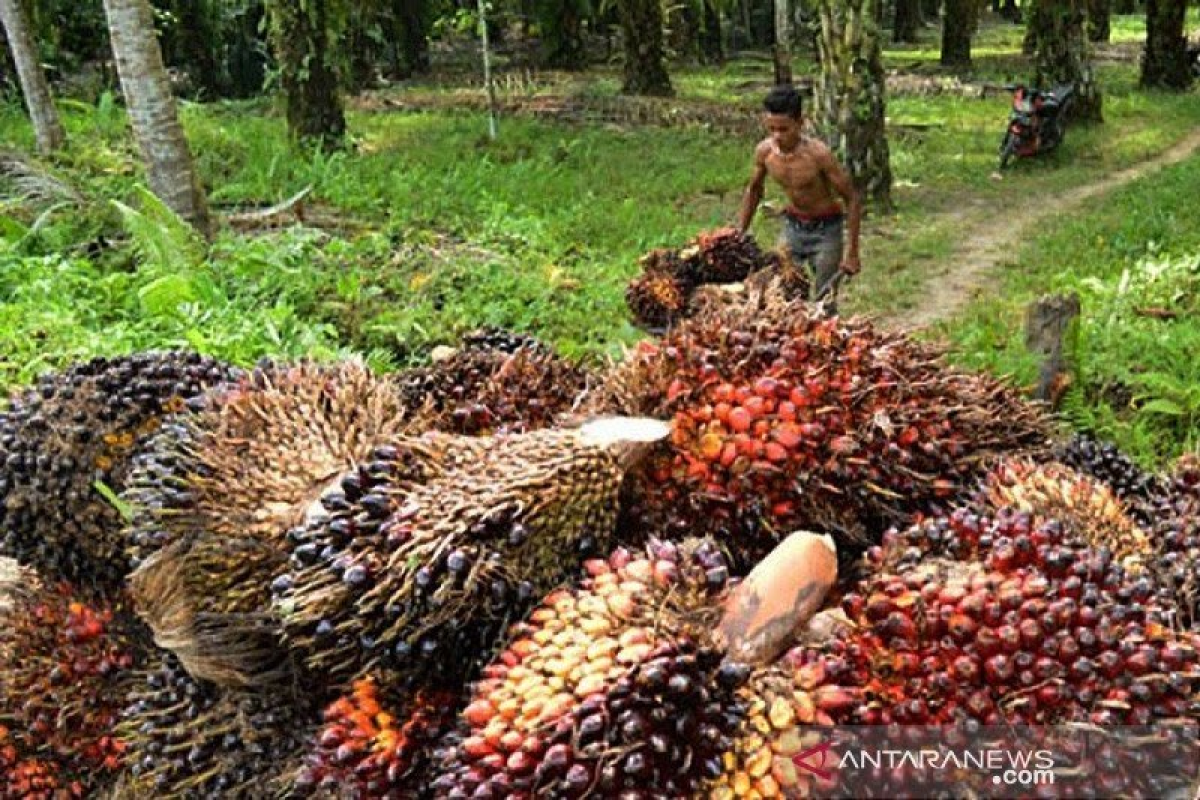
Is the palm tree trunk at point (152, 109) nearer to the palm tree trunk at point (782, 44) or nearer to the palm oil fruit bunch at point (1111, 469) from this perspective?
the palm oil fruit bunch at point (1111, 469)

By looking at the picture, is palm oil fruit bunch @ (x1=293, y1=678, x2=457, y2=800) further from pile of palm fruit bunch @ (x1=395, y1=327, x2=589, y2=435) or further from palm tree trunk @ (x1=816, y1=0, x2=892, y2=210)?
palm tree trunk @ (x1=816, y1=0, x2=892, y2=210)

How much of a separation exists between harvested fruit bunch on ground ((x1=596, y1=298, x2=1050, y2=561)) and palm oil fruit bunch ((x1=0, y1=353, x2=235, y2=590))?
39.7 inches

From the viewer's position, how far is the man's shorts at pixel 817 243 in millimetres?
6047

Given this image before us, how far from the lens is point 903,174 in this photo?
13.0 m

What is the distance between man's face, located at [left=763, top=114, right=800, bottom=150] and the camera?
5.75 m

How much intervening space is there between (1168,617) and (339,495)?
3.86 ft

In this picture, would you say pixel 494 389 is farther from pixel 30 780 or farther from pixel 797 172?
pixel 797 172

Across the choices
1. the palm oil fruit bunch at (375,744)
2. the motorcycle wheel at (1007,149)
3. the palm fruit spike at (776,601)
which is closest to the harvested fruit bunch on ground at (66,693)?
the palm oil fruit bunch at (375,744)

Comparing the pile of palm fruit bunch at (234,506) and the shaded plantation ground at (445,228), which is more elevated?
the pile of palm fruit bunch at (234,506)

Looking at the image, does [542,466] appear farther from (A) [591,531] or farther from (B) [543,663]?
(B) [543,663]

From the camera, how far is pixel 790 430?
169cm

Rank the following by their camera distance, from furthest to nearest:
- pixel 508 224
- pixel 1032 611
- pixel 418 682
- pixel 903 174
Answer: pixel 903 174 < pixel 508 224 < pixel 418 682 < pixel 1032 611

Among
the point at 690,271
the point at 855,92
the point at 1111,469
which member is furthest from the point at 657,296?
the point at 855,92

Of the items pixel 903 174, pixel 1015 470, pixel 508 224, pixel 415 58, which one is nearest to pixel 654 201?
pixel 508 224
